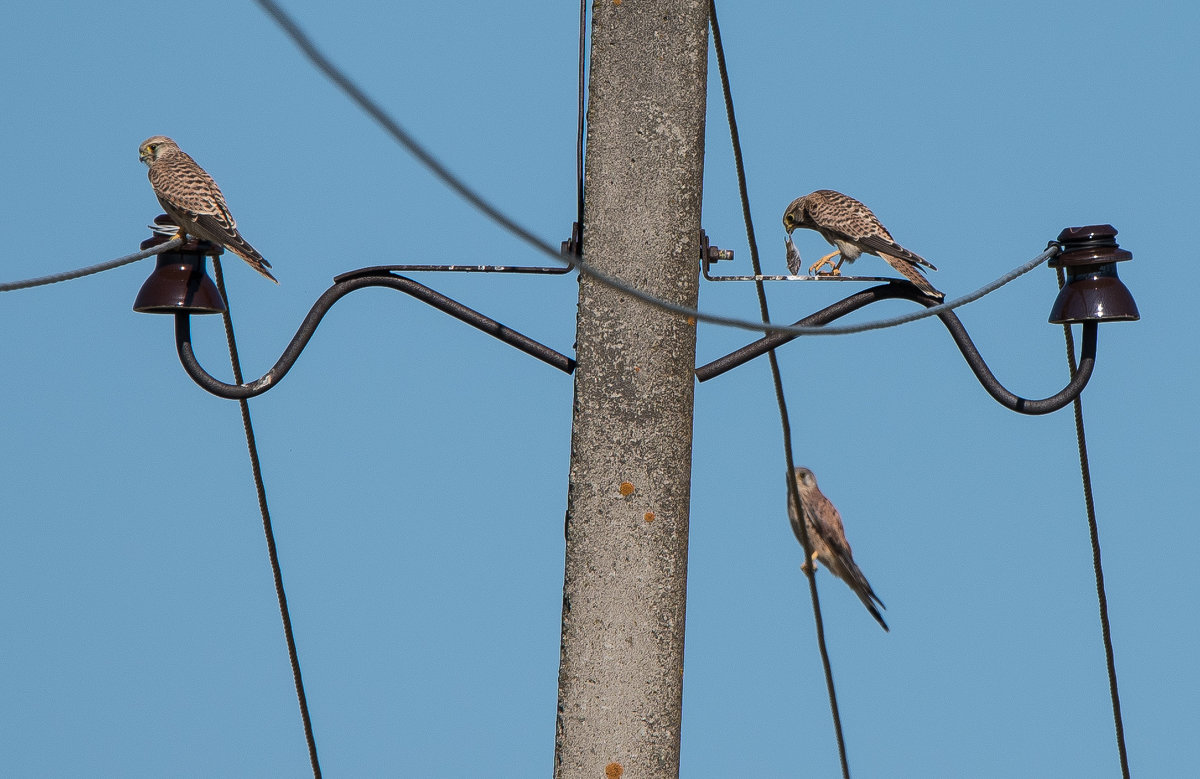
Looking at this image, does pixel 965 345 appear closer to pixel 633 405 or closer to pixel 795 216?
pixel 633 405

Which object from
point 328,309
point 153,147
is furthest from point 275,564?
point 153,147

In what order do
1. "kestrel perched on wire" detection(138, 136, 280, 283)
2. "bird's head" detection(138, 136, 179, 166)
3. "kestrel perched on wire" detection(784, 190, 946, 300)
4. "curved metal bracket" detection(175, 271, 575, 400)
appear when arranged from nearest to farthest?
"curved metal bracket" detection(175, 271, 575, 400) → "kestrel perched on wire" detection(138, 136, 280, 283) → "kestrel perched on wire" detection(784, 190, 946, 300) → "bird's head" detection(138, 136, 179, 166)

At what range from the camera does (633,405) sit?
3.46 metres

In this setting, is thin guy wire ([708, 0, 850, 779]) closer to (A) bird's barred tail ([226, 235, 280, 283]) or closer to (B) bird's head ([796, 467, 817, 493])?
(A) bird's barred tail ([226, 235, 280, 283])

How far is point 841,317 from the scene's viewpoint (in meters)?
3.95

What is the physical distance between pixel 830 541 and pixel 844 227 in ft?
5.97

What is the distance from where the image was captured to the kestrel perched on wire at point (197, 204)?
205 inches

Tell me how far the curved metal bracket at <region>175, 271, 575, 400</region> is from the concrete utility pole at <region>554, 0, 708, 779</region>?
0.23m

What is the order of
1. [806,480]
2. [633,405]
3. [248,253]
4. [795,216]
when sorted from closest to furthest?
[633,405]
[248,253]
[795,216]
[806,480]

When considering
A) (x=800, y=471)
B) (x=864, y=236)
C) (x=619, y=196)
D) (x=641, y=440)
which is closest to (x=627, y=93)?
(x=619, y=196)

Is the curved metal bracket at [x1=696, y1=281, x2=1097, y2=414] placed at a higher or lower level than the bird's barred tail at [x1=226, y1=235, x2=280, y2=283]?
lower

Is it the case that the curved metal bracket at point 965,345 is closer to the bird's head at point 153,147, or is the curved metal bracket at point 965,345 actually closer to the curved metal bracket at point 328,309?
the curved metal bracket at point 328,309

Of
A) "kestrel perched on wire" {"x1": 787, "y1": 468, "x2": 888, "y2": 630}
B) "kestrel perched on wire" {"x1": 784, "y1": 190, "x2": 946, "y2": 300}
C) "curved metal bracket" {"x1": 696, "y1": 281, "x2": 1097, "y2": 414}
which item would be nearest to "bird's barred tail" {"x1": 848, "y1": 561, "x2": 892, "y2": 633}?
"kestrel perched on wire" {"x1": 787, "y1": 468, "x2": 888, "y2": 630}

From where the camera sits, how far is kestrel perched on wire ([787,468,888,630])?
296 inches
